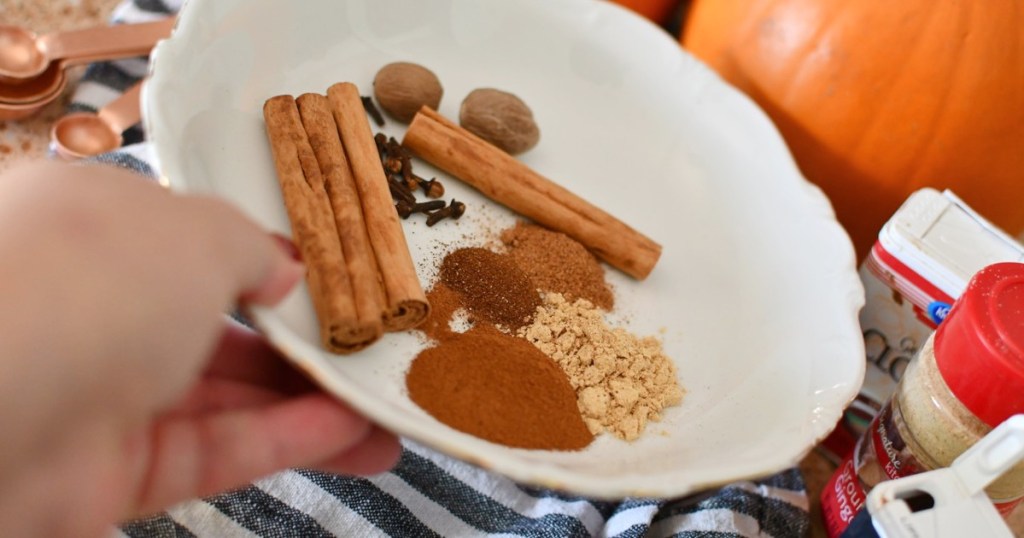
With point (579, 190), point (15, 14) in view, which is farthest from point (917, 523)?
point (15, 14)

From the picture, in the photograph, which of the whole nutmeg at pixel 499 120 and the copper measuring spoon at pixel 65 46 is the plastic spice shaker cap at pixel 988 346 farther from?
the copper measuring spoon at pixel 65 46

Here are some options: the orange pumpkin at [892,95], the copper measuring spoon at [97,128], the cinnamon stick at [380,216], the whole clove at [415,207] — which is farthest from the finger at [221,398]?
the orange pumpkin at [892,95]

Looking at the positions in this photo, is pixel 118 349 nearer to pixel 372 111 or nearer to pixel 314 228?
pixel 314 228

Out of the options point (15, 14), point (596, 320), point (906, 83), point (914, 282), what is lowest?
point (15, 14)

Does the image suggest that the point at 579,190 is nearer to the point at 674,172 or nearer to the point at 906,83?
the point at 674,172

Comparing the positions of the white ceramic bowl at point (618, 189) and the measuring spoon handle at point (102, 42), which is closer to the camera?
the white ceramic bowl at point (618, 189)

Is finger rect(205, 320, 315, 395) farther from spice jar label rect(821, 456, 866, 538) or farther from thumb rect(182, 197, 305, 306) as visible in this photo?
spice jar label rect(821, 456, 866, 538)
